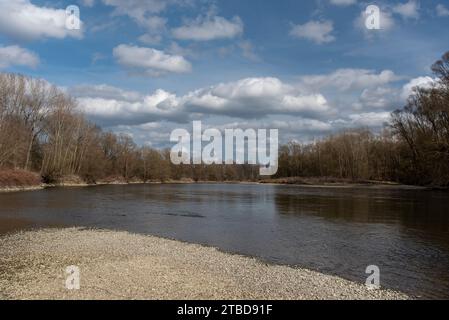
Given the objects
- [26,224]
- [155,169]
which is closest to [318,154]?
[155,169]

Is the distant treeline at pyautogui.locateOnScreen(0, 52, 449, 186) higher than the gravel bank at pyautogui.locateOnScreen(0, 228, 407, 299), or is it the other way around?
the distant treeline at pyautogui.locateOnScreen(0, 52, 449, 186)

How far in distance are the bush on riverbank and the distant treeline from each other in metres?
3.24

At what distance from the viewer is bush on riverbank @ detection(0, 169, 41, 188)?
233 ft

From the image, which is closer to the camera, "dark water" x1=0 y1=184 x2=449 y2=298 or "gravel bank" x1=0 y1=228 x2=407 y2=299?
"gravel bank" x1=0 y1=228 x2=407 y2=299

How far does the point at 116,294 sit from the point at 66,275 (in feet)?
10.2

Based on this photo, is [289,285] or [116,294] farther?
[289,285]

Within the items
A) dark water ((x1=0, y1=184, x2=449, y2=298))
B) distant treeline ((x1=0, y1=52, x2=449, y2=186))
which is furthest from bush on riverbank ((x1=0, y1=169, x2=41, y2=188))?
dark water ((x1=0, y1=184, x2=449, y2=298))

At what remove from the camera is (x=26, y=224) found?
93.2ft

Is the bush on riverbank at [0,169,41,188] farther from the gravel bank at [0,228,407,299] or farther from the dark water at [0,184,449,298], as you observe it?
the gravel bank at [0,228,407,299]

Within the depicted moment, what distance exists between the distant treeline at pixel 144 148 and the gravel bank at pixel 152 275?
6217cm
